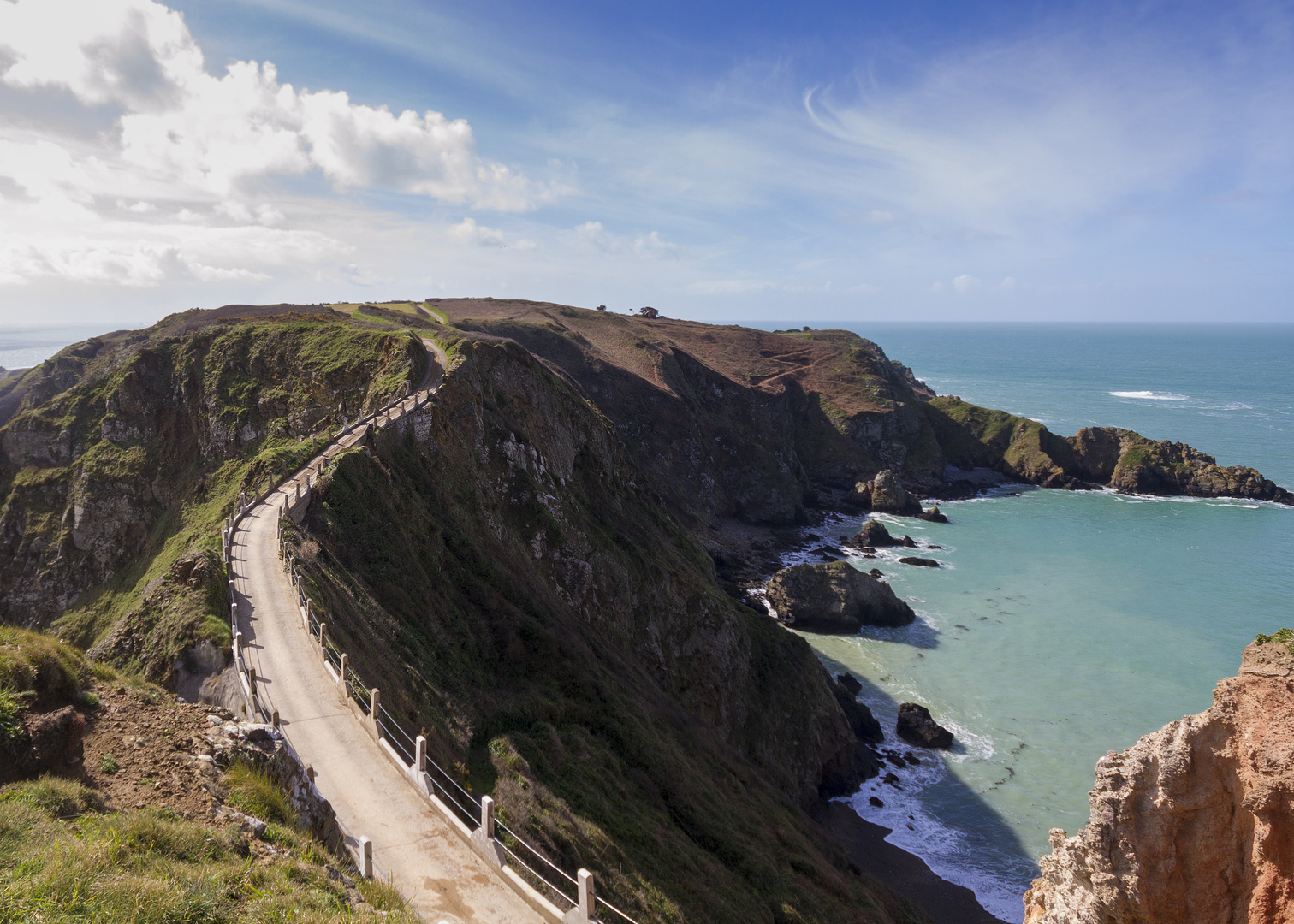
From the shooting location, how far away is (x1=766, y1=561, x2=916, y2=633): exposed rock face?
55969 millimetres

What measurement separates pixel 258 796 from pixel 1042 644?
5750cm

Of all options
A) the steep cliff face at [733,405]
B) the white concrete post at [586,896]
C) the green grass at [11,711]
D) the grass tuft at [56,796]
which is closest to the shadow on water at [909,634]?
the steep cliff face at [733,405]

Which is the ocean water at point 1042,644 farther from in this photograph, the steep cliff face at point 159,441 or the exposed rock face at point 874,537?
the steep cliff face at point 159,441

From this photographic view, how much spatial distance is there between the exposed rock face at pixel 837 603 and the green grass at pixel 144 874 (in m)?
49.5

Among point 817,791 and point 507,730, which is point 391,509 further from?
point 817,791

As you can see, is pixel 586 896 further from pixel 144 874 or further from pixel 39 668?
pixel 39 668

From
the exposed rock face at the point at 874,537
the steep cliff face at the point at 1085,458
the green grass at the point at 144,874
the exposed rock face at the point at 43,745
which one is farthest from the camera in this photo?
the steep cliff face at the point at 1085,458

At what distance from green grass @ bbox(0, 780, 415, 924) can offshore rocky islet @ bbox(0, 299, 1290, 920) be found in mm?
8873

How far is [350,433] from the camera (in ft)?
112

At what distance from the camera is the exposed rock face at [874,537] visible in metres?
75.7

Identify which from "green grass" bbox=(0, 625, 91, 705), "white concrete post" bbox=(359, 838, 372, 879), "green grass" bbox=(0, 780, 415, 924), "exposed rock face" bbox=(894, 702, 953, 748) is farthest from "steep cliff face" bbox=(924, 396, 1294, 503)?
"green grass" bbox=(0, 625, 91, 705)

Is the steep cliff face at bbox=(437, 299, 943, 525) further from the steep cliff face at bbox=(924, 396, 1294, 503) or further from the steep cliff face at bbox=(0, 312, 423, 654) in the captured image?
the steep cliff face at bbox=(0, 312, 423, 654)

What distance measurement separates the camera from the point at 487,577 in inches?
1190

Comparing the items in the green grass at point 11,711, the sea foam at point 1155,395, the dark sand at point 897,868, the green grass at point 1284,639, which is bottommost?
the dark sand at point 897,868
